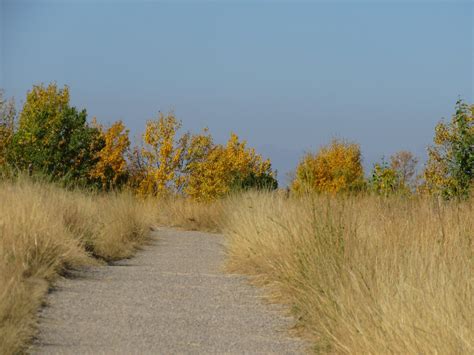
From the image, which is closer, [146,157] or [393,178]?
[393,178]

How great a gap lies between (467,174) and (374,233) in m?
11.8

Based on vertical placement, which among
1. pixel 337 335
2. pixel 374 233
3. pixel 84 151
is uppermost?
pixel 84 151

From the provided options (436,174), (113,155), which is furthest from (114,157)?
(436,174)

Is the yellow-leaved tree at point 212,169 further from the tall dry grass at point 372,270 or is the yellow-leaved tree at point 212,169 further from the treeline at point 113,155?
the tall dry grass at point 372,270

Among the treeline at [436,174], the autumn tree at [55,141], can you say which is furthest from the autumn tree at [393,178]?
the autumn tree at [55,141]

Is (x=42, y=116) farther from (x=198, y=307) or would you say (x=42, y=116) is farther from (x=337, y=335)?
(x=337, y=335)

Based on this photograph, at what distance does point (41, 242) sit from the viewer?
1052cm

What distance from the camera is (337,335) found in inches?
258

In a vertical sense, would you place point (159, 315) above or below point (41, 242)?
below

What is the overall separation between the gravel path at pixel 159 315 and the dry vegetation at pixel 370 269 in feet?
1.31

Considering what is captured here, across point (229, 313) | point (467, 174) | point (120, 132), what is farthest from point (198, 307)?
point (120, 132)

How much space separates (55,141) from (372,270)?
91.6 feet

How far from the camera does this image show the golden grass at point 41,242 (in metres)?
7.12

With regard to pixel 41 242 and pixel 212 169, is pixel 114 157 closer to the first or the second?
pixel 212 169
